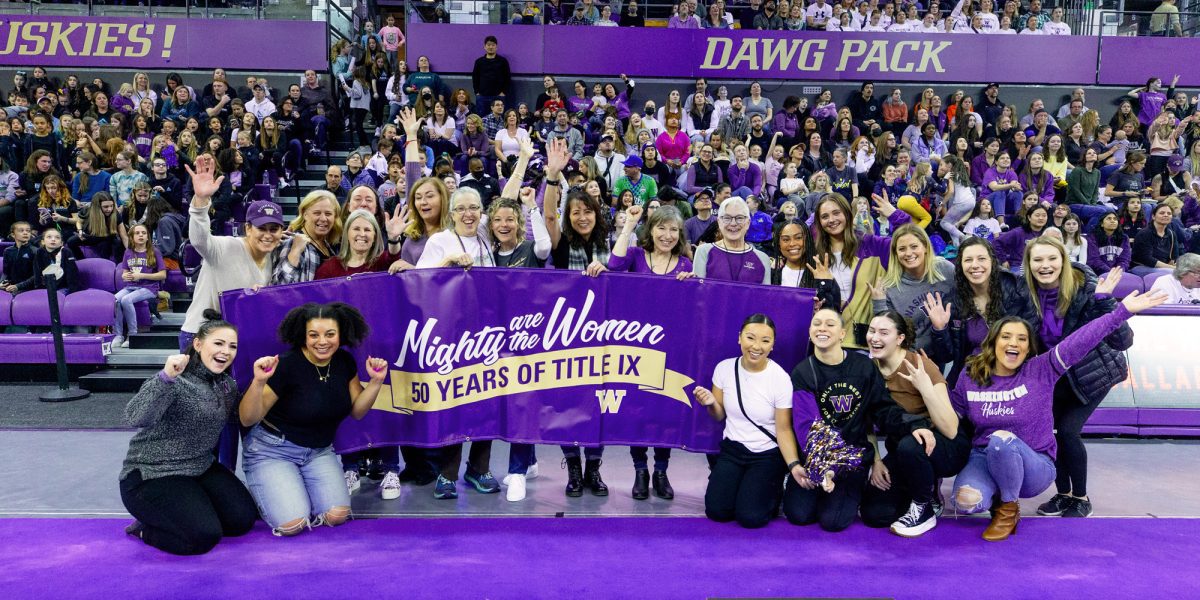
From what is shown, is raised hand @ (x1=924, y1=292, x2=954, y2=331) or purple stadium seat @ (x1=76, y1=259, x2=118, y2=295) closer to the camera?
raised hand @ (x1=924, y1=292, x2=954, y2=331)

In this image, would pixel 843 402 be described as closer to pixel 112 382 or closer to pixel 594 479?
pixel 594 479

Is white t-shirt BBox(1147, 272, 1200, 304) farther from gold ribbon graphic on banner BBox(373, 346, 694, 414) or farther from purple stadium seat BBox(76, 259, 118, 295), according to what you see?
purple stadium seat BBox(76, 259, 118, 295)

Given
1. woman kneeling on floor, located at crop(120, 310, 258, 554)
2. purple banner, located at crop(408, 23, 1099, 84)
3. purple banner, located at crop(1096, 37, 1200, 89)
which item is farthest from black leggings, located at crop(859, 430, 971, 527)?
purple banner, located at crop(1096, 37, 1200, 89)

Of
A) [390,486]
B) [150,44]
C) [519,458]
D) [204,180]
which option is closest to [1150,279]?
[519,458]

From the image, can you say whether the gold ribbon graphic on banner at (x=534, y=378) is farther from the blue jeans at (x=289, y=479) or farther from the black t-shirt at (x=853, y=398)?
the black t-shirt at (x=853, y=398)

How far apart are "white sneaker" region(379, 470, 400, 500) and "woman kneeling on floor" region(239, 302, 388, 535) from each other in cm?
40

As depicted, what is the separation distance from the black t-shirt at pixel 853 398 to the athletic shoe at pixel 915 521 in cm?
34

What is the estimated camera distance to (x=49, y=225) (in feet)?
35.1

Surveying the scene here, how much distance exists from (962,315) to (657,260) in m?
1.76

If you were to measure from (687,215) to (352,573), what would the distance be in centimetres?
695

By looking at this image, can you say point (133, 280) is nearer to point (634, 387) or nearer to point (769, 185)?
point (634, 387)

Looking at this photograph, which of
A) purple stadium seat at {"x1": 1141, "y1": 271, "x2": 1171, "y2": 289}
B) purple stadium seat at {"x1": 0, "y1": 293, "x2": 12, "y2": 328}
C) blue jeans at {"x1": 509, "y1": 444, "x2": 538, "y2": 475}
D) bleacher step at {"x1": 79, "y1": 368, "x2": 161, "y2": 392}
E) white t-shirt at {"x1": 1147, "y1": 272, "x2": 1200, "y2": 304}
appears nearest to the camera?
blue jeans at {"x1": 509, "y1": 444, "x2": 538, "y2": 475}

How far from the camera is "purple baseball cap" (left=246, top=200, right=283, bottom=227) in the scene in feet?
16.4

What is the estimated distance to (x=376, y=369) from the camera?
4.68m
